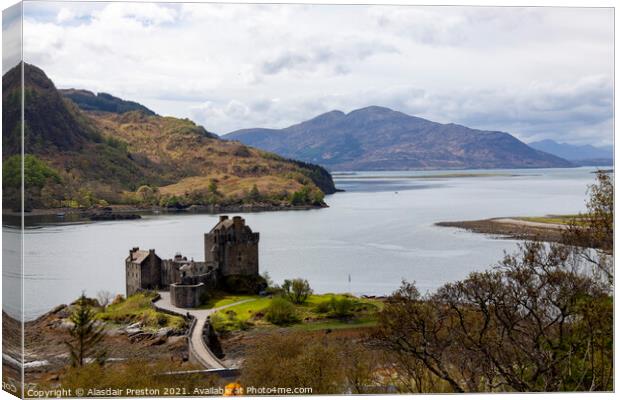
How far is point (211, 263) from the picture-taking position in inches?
818

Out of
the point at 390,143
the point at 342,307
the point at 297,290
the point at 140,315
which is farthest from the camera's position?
the point at 390,143

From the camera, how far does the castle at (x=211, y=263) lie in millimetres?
20562

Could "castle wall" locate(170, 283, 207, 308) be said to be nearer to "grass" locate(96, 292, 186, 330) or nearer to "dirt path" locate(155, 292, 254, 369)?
"dirt path" locate(155, 292, 254, 369)

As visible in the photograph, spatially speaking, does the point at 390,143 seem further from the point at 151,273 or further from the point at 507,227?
the point at 151,273

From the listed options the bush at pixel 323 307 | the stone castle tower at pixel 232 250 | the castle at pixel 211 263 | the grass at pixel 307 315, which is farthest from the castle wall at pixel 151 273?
the bush at pixel 323 307

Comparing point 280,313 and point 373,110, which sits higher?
point 373,110

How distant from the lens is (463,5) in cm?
1322

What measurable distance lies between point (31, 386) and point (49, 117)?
58.9 ft

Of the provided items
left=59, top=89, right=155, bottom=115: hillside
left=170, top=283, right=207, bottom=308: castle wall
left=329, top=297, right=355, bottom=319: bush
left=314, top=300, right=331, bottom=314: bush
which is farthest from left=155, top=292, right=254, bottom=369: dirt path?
left=59, top=89, right=155, bottom=115: hillside

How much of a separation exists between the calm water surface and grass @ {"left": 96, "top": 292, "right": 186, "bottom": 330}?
184 centimetres

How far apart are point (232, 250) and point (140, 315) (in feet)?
11.7

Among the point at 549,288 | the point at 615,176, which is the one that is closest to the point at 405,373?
the point at 549,288

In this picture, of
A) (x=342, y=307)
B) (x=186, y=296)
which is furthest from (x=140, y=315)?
(x=342, y=307)

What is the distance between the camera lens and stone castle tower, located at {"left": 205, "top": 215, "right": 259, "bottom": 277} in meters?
21.0
